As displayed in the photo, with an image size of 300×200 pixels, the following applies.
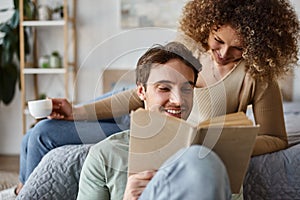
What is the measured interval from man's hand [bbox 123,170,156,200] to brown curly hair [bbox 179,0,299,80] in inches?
19.4

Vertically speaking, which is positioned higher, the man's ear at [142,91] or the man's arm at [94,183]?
the man's ear at [142,91]

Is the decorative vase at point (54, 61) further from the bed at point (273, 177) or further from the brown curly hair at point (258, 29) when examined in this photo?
the bed at point (273, 177)

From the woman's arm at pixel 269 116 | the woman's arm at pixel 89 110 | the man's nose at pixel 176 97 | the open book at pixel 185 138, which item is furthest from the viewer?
the woman's arm at pixel 89 110

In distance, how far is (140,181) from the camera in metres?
0.97

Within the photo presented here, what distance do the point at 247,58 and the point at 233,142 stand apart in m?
0.46

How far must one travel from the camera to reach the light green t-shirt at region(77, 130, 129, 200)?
3.63ft

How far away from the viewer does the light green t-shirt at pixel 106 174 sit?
Answer: 3.63 feet

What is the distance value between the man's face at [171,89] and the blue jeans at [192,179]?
22 centimetres

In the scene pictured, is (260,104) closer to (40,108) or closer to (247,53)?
(247,53)

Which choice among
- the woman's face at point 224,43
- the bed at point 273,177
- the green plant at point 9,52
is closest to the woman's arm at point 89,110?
the woman's face at point 224,43

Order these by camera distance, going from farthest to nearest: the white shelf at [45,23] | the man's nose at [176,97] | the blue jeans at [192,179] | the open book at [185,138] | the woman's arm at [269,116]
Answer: the white shelf at [45,23], the woman's arm at [269,116], the man's nose at [176,97], the open book at [185,138], the blue jeans at [192,179]

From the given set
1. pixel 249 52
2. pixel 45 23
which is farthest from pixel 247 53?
pixel 45 23

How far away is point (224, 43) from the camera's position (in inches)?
52.0

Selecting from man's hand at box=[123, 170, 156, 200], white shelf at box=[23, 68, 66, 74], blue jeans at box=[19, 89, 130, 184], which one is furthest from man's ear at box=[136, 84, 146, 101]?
white shelf at box=[23, 68, 66, 74]
